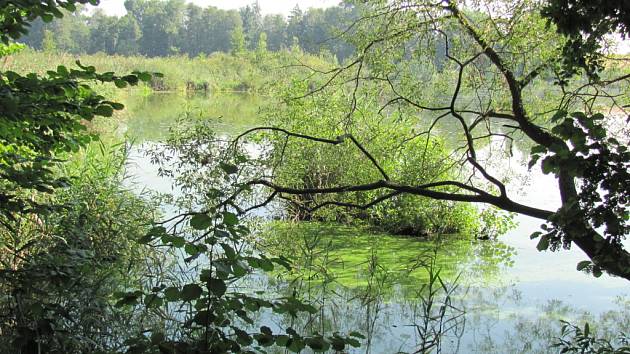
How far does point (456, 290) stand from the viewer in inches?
259

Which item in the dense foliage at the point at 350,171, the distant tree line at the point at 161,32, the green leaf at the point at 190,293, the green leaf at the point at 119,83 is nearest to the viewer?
the green leaf at the point at 190,293

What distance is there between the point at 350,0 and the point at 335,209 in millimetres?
3499

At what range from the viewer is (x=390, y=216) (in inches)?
339

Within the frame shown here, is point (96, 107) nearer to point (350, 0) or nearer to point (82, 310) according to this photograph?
point (82, 310)

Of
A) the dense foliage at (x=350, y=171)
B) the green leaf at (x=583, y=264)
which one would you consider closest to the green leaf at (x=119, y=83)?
the green leaf at (x=583, y=264)

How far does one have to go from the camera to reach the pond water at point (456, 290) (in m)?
5.06

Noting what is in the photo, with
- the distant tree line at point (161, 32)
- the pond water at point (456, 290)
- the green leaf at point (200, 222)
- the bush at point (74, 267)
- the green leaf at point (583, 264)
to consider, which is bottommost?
the pond water at point (456, 290)

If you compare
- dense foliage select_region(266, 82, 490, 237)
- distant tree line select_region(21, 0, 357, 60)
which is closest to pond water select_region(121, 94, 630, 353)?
dense foliage select_region(266, 82, 490, 237)

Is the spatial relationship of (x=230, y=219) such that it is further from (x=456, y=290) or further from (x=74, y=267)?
(x=456, y=290)

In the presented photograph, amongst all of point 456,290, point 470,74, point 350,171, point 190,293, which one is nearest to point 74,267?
point 190,293

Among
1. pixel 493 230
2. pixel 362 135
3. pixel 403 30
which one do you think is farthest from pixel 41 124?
pixel 493 230

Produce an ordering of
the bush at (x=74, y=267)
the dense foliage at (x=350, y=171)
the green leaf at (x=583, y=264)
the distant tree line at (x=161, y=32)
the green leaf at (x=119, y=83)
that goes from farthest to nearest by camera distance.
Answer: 1. the distant tree line at (x=161, y=32)
2. the dense foliage at (x=350, y=171)
3. the bush at (x=74, y=267)
4. the green leaf at (x=583, y=264)
5. the green leaf at (x=119, y=83)

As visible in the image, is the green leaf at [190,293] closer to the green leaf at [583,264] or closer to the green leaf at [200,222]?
the green leaf at [200,222]

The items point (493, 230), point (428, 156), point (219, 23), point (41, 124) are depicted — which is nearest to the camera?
point (41, 124)
